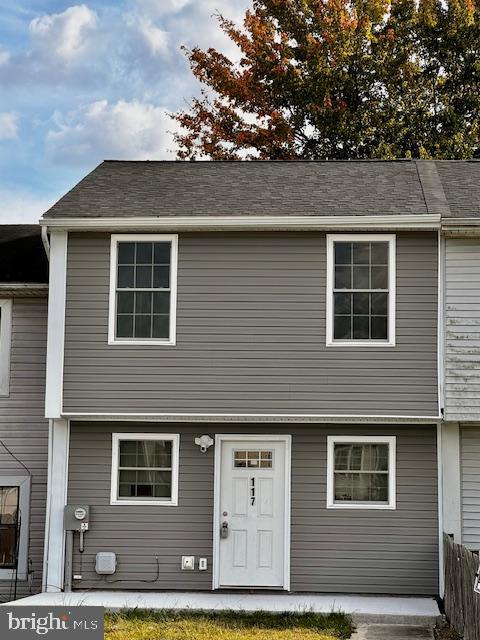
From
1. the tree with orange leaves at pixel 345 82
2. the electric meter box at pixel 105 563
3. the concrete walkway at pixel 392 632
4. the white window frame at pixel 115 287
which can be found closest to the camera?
the concrete walkway at pixel 392 632

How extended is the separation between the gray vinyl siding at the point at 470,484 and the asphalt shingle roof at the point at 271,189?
3283mm

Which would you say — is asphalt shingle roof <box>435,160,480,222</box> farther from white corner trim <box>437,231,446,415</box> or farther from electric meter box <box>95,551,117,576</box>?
electric meter box <box>95,551,117,576</box>

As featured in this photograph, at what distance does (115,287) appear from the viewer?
46.3 ft

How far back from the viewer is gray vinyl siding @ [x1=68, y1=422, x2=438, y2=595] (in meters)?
13.7

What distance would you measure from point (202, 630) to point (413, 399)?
4.44 m

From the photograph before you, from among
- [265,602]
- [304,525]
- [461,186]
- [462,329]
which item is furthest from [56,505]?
[461,186]

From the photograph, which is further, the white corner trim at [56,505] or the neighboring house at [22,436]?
the neighboring house at [22,436]

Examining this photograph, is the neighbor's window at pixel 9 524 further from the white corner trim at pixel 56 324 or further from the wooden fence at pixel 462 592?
the wooden fence at pixel 462 592

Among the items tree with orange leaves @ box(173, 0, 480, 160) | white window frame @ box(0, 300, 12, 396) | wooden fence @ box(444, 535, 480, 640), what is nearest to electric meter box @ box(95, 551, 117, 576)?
white window frame @ box(0, 300, 12, 396)

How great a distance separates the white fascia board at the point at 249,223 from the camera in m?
13.6

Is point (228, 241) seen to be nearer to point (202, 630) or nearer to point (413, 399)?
point (413, 399)

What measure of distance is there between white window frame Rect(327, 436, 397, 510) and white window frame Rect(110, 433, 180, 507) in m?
2.25

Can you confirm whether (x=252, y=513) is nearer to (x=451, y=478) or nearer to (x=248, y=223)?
(x=451, y=478)

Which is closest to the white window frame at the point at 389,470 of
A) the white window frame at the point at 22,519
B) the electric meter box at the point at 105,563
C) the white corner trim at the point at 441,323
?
the white corner trim at the point at 441,323
